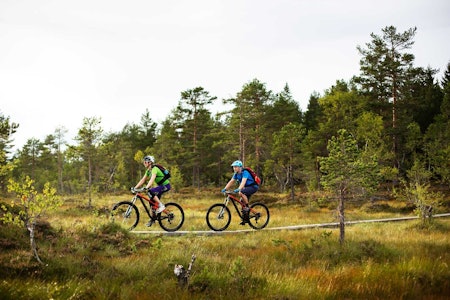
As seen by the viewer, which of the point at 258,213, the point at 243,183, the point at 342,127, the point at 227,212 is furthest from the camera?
the point at 342,127

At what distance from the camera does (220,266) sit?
7238 millimetres

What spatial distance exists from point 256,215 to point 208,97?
126ft

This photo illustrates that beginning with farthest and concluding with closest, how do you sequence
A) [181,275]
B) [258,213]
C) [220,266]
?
[258,213]
[220,266]
[181,275]

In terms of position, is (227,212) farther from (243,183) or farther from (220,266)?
(220,266)

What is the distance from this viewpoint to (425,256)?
940 cm

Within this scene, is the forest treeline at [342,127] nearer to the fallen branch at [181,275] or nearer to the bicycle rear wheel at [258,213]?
the bicycle rear wheel at [258,213]

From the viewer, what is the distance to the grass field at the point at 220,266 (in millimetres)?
5477

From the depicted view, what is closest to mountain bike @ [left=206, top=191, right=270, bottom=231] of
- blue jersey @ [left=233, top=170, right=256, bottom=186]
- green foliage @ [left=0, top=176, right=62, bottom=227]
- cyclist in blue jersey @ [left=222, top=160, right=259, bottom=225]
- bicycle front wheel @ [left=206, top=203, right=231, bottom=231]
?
bicycle front wheel @ [left=206, top=203, right=231, bottom=231]

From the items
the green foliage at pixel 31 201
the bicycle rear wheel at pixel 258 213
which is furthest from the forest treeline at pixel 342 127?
the green foliage at pixel 31 201

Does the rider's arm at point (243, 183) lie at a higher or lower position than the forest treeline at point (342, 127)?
lower

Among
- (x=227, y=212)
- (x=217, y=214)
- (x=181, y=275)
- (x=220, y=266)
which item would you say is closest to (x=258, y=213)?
(x=227, y=212)

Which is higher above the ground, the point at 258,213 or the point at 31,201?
the point at 31,201

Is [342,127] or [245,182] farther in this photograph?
[342,127]

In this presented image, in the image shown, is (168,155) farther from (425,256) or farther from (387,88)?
(425,256)
